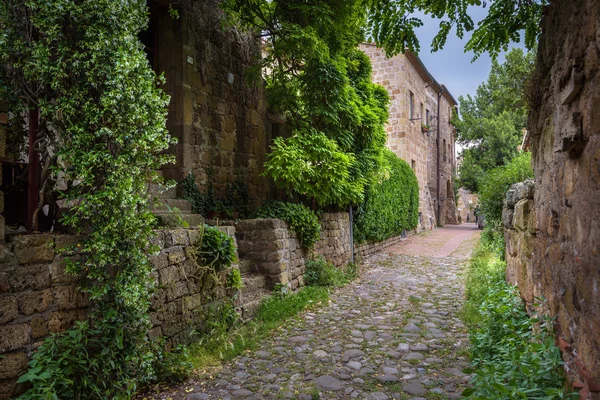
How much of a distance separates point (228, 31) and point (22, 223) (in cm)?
523

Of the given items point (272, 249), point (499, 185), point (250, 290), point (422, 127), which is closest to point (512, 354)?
point (250, 290)

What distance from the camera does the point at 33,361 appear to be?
2.68 m

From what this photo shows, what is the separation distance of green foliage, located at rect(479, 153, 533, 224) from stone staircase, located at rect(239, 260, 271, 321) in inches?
227

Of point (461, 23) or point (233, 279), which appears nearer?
point (461, 23)

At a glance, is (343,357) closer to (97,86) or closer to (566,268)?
(566,268)

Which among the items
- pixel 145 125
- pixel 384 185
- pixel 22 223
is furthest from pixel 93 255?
pixel 384 185

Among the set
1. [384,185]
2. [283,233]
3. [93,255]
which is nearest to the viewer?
[93,255]

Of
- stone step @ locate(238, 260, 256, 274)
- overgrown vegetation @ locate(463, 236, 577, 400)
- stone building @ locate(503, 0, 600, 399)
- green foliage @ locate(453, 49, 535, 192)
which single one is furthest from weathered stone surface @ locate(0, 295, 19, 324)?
green foliage @ locate(453, 49, 535, 192)

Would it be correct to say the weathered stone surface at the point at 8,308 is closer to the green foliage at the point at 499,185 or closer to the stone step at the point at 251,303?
the stone step at the point at 251,303

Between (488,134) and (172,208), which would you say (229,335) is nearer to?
(172,208)

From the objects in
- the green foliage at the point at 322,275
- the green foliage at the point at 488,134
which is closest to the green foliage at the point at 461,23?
the green foliage at the point at 322,275

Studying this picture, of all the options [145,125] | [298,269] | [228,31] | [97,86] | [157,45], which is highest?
[228,31]

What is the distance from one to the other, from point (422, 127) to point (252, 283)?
49.5ft

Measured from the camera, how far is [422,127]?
1870 centimetres
